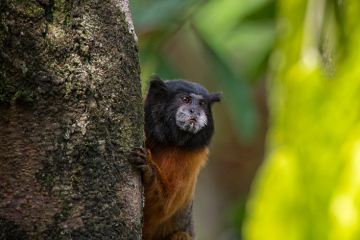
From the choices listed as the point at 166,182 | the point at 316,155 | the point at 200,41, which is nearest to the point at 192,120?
the point at 166,182

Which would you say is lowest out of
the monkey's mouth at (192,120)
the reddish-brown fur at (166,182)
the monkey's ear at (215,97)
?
the reddish-brown fur at (166,182)

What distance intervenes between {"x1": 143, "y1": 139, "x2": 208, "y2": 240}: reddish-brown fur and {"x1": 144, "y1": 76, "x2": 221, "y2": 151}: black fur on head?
0.22ft

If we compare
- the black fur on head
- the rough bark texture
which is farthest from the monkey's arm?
the black fur on head

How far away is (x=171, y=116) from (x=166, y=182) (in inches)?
21.1

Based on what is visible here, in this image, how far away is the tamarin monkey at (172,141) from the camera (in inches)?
116

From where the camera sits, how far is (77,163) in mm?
1803

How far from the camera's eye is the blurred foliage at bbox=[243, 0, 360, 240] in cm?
124

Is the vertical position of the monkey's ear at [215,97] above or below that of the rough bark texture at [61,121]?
above

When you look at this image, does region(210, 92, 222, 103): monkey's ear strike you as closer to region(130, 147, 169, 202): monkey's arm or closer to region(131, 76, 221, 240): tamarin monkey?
region(131, 76, 221, 240): tamarin monkey

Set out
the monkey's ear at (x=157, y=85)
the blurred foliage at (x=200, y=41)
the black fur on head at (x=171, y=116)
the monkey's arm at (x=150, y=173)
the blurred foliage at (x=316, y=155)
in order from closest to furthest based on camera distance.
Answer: the blurred foliage at (x=316, y=155), the monkey's arm at (x=150, y=173), the black fur on head at (x=171, y=116), the monkey's ear at (x=157, y=85), the blurred foliage at (x=200, y=41)

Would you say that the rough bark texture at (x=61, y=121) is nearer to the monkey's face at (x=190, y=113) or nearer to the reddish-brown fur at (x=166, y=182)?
the reddish-brown fur at (x=166, y=182)

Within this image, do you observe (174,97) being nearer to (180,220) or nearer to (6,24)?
(180,220)

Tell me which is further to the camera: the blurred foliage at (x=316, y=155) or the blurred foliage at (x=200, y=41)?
the blurred foliage at (x=200, y=41)

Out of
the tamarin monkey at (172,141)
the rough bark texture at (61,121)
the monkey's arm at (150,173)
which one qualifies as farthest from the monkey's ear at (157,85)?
the rough bark texture at (61,121)
